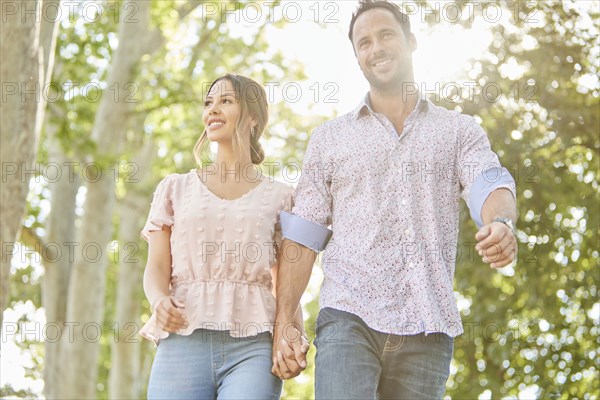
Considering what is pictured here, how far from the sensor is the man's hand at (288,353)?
445 cm

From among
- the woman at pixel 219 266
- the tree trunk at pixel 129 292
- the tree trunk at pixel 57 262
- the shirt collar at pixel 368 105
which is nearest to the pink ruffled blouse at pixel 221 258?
the woman at pixel 219 266

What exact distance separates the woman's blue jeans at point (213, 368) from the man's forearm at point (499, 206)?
43.4 inches

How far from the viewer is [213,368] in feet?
14.9

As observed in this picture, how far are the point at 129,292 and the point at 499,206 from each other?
19676 mm

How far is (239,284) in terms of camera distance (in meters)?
4.73

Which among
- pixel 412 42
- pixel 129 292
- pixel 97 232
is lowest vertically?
pixel 129 292

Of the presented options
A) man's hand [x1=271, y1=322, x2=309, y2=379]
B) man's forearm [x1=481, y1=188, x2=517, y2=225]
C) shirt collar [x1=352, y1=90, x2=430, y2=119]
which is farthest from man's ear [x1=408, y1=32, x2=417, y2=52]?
man's hand [x1=271, y1=322, x2=309, y2=379]

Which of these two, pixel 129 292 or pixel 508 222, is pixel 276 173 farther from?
pixel 508 222

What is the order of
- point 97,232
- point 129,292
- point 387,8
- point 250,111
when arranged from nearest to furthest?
point 387,8 < point 250,111 < point 97,232 < point 129,292

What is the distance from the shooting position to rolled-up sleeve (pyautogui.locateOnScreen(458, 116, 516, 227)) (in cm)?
426

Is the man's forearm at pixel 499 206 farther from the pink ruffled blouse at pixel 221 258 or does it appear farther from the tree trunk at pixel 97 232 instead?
the tree trunk at pixel 97 232

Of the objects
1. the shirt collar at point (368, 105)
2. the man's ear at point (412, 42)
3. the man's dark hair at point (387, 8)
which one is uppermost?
the man's dark hair at point (387, 8)

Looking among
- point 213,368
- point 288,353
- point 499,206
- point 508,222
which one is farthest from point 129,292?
point 508,222

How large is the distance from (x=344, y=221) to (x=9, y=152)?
435cm
